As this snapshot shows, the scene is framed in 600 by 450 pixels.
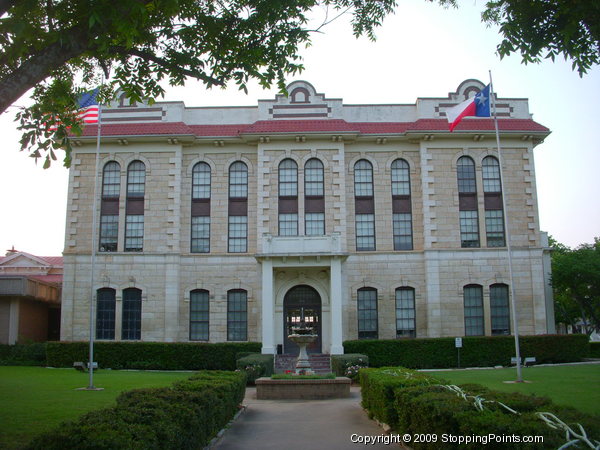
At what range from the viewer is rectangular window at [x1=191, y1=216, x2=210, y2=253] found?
33094mm

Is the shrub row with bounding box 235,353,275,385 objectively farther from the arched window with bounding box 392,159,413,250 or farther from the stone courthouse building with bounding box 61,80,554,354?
the arched window with bounding box 392,159,413,250

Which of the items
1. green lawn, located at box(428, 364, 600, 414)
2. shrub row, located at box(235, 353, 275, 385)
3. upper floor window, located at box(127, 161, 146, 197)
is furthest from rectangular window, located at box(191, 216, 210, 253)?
green lawn, located at box(428, 364, 600, 414)

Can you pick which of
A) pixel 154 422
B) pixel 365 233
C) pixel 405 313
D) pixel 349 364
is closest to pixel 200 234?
pixel 365 233

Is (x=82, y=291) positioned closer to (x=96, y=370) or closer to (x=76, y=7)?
(x=96, y=370)

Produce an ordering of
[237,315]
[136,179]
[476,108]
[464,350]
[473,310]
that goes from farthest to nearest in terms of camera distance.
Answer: [136,179]
[237,315]
[473,310]
[464,350]
[476,108]

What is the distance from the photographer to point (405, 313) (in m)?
32.3

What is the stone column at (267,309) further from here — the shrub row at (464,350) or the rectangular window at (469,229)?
the rectangular window at (469,229)

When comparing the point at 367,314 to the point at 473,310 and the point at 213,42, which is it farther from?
the point at 213,42

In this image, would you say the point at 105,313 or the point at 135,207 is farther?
the point at 135,207

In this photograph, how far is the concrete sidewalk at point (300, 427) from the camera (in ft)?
38.6

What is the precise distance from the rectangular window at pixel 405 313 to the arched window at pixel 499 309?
13.8 feet

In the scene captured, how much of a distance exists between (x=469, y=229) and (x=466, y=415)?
85.0 feet

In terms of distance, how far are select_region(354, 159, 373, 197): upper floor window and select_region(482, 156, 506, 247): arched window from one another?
6.30 metres

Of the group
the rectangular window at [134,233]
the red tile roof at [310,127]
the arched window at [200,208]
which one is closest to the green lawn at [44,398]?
the rectangular window at [134,233]
